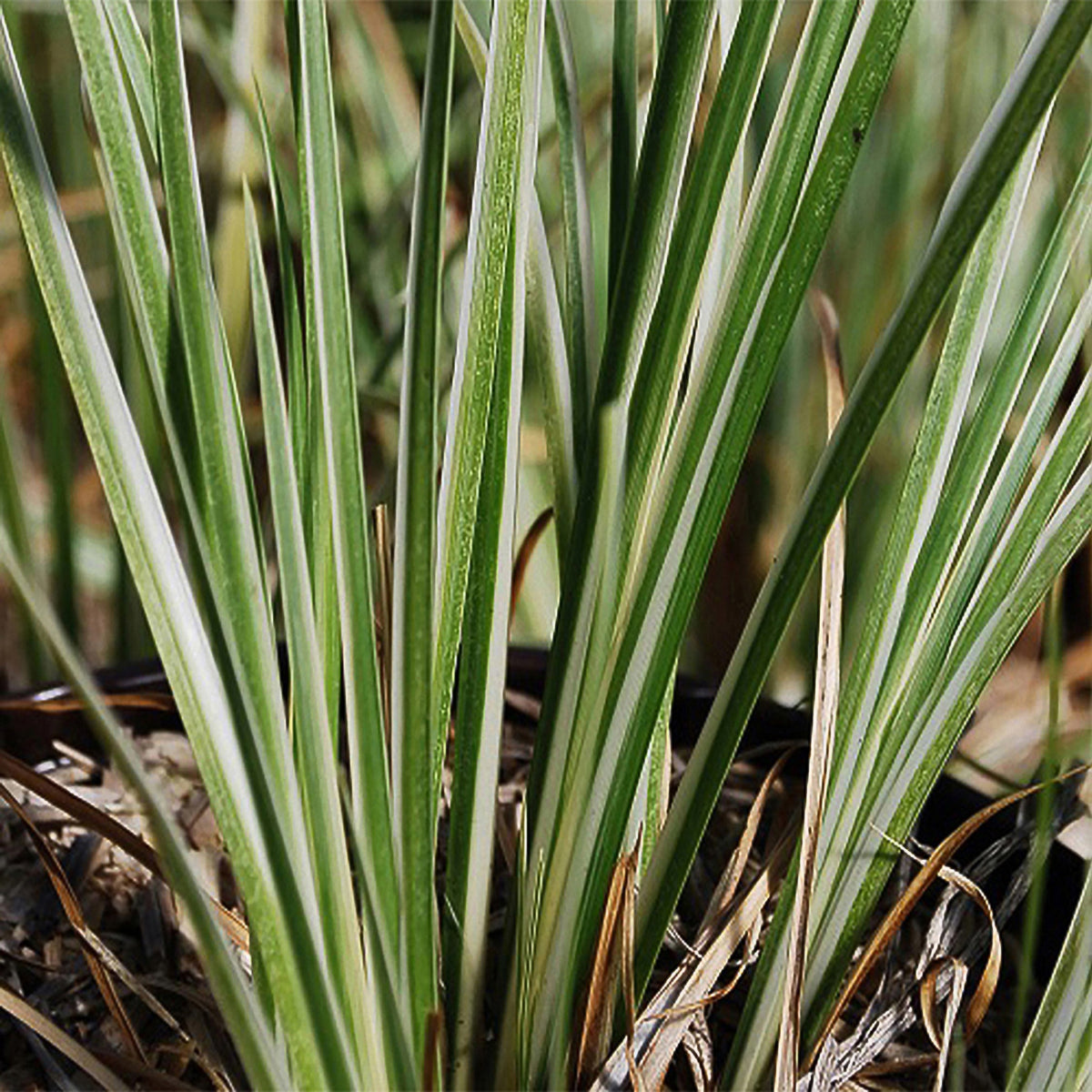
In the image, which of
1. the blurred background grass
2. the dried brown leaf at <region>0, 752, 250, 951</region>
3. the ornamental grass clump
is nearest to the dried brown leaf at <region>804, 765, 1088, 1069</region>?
the ornamental grass clump

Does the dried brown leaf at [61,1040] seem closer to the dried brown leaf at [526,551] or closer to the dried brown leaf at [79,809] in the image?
the dried brown leaf at [79,809]

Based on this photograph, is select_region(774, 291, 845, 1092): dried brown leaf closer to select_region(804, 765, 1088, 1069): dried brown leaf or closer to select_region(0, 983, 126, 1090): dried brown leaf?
select_region(804, 765, 1088, 1069): dried brown leaf

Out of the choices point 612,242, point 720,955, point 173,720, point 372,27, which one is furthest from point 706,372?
point 372,27

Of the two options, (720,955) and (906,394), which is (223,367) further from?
(906,394)

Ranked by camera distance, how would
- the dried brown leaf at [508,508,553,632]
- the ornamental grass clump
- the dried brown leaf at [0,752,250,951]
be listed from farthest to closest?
1. the dried brown leaf at [508,508,553,632]
2. the dried brown leaf at [0,752,250,951]
3. the ornamental grass clump

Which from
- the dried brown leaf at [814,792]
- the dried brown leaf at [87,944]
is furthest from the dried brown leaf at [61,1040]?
the dried brown leaf at [814,792]

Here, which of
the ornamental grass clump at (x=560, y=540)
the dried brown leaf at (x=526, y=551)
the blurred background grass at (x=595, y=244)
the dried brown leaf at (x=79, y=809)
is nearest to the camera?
the ornamental grass clump at (x=560, y=540)
